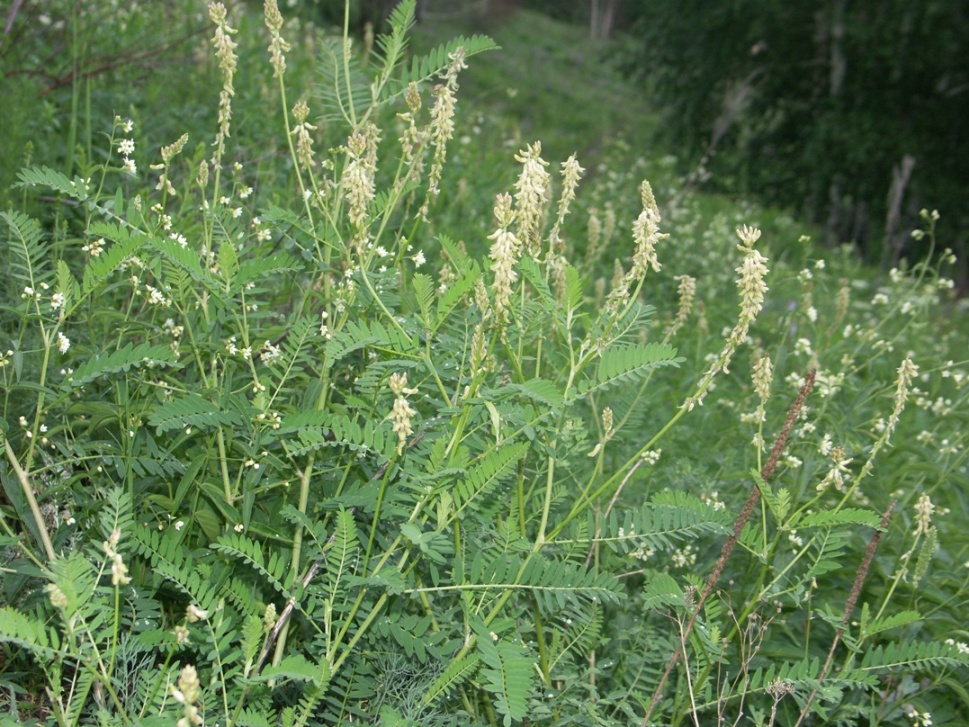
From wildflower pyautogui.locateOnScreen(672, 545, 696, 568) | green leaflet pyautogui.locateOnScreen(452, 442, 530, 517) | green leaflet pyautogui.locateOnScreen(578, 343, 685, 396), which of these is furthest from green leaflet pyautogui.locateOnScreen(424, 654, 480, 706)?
wildflower pyautogui.locateOnScreen(672, 545, 696, 568)

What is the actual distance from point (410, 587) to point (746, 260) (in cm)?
95

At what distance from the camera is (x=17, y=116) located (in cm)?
370

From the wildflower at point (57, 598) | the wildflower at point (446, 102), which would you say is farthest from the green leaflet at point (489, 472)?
the wildflower at point (57, 598)

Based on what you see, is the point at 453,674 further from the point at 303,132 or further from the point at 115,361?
the point at 303,132

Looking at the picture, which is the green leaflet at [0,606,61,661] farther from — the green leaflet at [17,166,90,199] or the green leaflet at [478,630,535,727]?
the green leaflet at [17,166,90,199]

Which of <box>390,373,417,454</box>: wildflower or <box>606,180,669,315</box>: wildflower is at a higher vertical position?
<box>606,180,669,315</box>: wildflower

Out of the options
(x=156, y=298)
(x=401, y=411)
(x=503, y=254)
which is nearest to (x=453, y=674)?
(x=401, y=411)

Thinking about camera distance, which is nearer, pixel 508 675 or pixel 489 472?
pixel 508 675

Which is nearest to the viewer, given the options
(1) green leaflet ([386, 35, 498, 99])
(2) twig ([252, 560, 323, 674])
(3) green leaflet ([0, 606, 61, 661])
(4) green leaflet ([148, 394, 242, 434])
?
(3) green leaflet ([0, 606, 61, 661])

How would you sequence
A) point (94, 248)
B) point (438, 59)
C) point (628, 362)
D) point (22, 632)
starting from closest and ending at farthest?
point (22, 632) < point (628, 362) < point (438, 59) < point (94, 248)

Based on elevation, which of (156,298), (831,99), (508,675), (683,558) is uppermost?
(831,99)

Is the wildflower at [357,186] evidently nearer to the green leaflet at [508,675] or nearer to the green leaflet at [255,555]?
the green leaflet at [255,555]

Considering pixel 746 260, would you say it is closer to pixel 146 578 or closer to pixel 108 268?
pixel 108 268

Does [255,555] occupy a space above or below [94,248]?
below
